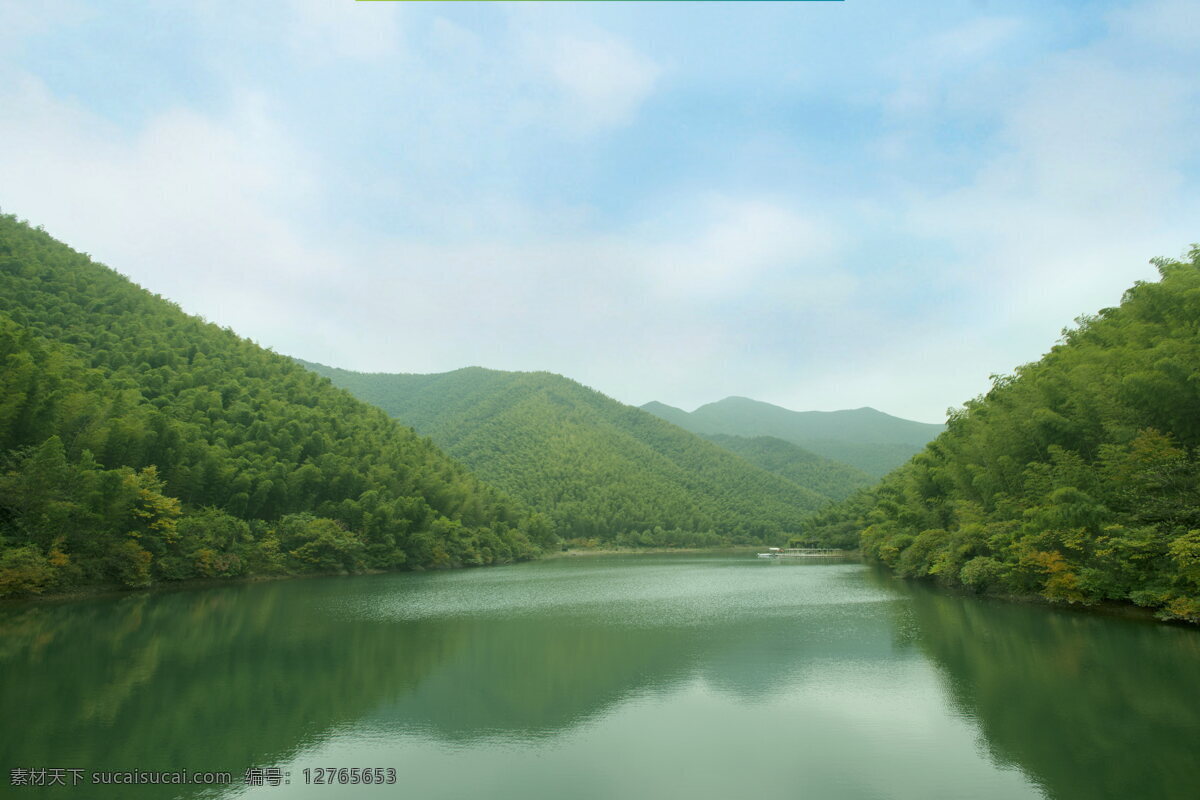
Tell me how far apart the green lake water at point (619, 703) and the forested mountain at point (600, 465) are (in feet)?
241

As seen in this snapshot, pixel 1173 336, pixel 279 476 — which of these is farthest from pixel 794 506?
pixel 1173 336

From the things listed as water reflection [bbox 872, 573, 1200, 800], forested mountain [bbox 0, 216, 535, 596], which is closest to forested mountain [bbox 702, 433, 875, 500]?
forested mountain [bbox 0, 216, 535, 596]

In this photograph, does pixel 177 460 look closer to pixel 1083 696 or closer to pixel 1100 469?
pixel 1083 696

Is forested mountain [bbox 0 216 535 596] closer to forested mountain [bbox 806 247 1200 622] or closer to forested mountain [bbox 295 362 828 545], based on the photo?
forested mountain [bbox 295 362 828 545]

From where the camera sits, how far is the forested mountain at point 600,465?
97.8 metres

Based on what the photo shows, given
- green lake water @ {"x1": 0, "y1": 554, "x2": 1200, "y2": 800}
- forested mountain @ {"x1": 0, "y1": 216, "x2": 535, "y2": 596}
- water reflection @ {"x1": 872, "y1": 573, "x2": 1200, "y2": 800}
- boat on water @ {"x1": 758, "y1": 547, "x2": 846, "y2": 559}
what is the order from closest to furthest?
1. water reflection @ {"x1": 872, "y1": 573, "x2": 1200, "y2": 800}
2. green lake water @ {"x1": 0, "y1": 554, "x2": 1200, "y2": 800}
3. forested mountain @ {"x1": 0, "y1": 216, "x2": 535, "y2": 596}
4. boat on water @ {"x1": 758, "y1": 547, "x2": 846, "y2": 559}

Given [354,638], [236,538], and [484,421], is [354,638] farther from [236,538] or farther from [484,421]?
[484,421]

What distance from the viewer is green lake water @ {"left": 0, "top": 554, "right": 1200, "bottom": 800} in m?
9.29

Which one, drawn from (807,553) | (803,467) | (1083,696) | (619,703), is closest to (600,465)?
(807,553)

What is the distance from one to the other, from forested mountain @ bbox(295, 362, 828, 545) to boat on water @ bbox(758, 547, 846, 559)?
19.4m

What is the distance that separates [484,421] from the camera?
125438 millimetres

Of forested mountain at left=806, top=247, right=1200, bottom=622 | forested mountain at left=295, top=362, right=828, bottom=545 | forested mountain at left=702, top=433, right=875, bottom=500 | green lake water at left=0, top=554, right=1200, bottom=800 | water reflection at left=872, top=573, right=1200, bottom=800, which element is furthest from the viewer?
forested mountain at left=702, top=433, right=875, bottom=500

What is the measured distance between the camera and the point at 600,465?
107062 mm

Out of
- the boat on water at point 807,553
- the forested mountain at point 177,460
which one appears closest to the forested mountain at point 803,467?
the boat on water at point 807,553
